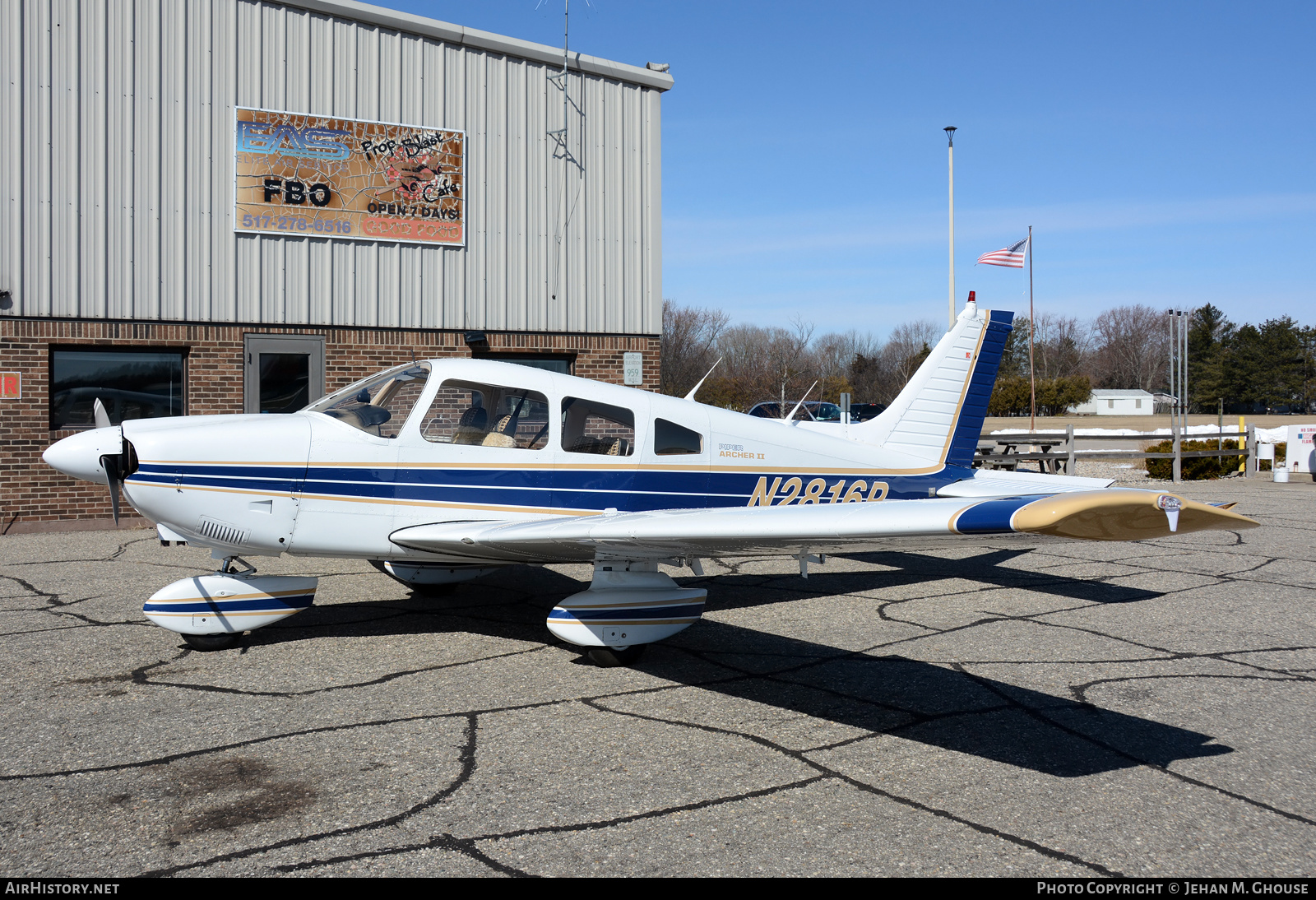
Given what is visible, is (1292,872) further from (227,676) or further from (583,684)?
(227,676)

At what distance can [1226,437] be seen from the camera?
25.4 metres

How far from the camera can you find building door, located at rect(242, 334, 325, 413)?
12.6 m

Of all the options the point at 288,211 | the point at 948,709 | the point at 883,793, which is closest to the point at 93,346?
the point at 288,211

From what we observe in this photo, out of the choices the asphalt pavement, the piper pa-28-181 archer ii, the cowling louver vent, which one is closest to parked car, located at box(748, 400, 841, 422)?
the asphalt pavement

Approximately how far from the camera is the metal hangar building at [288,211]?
1157 centimetres

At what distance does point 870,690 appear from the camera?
→ 17.1 feet

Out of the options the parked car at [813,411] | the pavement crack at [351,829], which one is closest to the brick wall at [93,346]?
the pavement crack at [351,829]

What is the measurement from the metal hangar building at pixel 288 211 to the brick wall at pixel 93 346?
0.03 metres

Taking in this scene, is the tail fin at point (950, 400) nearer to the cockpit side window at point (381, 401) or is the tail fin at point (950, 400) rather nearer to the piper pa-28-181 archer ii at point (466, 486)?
the piper pa-28-181 archer ii at point (466, 486)

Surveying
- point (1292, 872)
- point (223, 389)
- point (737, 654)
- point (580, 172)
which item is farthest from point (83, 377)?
point (1292, 872)

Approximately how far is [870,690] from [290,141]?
11528mm

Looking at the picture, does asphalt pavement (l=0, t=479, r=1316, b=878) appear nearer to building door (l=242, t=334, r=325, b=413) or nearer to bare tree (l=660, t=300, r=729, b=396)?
building door (l=242, t=334, r=325, b=413)

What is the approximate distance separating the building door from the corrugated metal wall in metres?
0.34

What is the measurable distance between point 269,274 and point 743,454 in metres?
8.58
